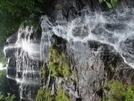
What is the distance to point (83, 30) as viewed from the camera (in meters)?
6.71

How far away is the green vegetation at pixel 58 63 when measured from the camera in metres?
7.50

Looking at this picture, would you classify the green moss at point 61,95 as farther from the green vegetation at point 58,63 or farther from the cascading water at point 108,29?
the cascading water at point 108,29

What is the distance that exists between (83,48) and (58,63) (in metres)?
1.60

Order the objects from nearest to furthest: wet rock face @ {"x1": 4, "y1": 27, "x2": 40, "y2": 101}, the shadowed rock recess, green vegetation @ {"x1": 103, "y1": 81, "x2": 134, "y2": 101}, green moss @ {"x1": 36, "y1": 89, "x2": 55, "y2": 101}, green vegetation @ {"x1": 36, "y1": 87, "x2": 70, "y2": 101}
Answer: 1. green vegetation @ {"x1": 103, "y1": 81, "x2": 134, "y2": 101}
2. the shadowed rock recess
3. green vegetation @ {"x1": 36, "y1": 87, "x2": 70, "y2": 101}
4. green moss @ {"x1": 36, "y1": 89, "x2": 55, "y2": 101}
5. wet rock face @ {"x1": 4, "y1": 27, "x2": 40, "y2": 101}

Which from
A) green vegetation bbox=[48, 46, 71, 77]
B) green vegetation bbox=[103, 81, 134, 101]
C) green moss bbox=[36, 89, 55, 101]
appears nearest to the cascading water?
green vegetation bbox=[103, 81, 134, 101]

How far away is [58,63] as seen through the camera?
798 cm

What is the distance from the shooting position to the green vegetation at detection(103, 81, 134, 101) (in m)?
5.32

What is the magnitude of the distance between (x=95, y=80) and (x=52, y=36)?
2718 mm

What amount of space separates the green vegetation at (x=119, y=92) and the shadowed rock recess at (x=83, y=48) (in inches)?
5.4

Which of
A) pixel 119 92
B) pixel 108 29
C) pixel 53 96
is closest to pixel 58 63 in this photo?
pixel 53 96

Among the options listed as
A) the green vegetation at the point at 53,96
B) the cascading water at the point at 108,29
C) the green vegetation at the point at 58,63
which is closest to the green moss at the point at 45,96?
the green vegetation at the point at 53,96

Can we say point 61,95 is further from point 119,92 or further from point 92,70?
point 119,92

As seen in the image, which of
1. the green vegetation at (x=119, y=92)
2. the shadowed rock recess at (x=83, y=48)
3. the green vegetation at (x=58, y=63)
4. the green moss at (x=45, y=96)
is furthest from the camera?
the green moss at (x=45, y=96)

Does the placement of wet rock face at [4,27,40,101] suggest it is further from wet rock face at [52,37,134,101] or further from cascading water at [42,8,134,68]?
cascading water at [42,8,134,68]
